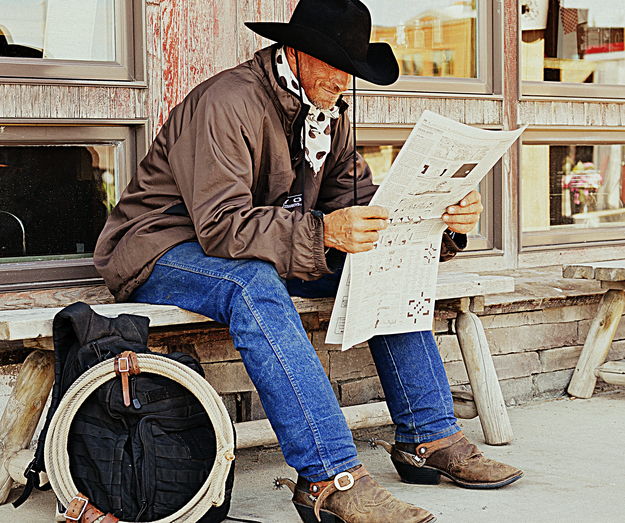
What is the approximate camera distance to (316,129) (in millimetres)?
2949

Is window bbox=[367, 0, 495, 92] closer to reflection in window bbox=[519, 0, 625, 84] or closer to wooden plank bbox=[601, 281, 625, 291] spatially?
reflection in window bbox=[519, 0, 625, 84]

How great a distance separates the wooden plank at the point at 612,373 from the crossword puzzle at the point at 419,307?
128 centimetres

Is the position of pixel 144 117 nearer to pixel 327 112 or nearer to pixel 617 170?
pixel 327 112

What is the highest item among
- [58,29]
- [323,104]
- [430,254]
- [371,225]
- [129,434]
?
[58,29]

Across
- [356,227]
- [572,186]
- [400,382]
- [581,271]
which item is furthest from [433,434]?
[572,186]

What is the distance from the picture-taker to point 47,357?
2705 millimetres

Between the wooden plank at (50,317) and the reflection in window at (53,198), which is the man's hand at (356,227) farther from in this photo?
the reflection in window at (53,198)

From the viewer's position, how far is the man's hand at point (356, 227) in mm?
2496

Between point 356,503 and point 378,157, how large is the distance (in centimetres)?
170

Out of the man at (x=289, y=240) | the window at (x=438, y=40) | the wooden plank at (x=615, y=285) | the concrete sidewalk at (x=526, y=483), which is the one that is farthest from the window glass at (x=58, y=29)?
the wooden plank at (x=615, y=285)

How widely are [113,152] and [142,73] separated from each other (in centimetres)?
26

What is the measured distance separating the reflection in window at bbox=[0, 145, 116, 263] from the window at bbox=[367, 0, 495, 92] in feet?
3.84

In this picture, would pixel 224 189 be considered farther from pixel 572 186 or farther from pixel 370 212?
pixel 572 186

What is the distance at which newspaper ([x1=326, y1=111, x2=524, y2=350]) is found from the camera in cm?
247
